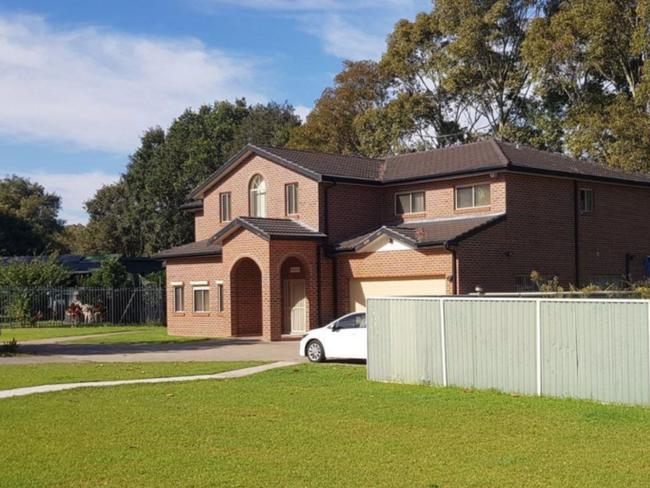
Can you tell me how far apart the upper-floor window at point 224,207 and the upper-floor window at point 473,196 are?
1037 cm

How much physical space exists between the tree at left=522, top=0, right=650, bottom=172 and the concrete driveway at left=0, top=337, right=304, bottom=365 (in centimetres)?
1883

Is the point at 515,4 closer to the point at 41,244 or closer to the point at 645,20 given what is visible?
the point at 645,20

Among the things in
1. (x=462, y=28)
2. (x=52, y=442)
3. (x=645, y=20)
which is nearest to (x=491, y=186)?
(x=645, y=20)

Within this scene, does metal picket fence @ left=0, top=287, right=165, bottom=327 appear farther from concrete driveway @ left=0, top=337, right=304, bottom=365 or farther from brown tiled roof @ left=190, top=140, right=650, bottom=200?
concrete driveway @ left=0, top=337, right=304, bottom=365

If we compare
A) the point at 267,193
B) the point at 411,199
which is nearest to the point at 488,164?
the point at 411,199

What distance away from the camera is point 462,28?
47.9 meters

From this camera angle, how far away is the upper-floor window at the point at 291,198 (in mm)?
35969

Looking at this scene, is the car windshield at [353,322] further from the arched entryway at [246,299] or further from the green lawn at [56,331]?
the green lawn at [56,331]

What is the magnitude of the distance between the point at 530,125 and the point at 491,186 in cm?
1803

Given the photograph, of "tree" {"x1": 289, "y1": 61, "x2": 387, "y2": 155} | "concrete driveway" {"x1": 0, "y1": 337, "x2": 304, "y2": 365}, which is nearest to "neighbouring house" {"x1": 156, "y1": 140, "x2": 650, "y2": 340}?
"concrete driveway" {"x1": 0, "y1": 337, "x2": 304, "y2": 365}

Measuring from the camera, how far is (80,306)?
4722 centimetres

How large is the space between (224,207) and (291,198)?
4.64 meters

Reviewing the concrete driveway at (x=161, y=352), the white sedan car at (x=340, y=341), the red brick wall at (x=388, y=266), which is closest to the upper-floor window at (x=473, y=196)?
the red brick wall at (x=388, y=266)

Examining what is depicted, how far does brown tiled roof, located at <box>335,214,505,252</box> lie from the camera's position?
100 ft
